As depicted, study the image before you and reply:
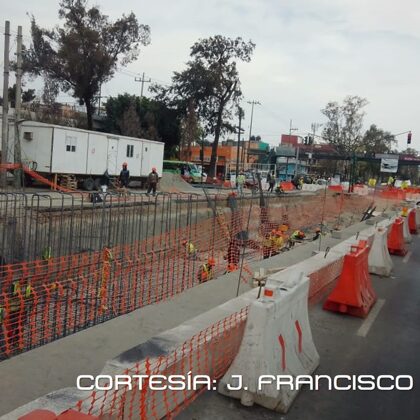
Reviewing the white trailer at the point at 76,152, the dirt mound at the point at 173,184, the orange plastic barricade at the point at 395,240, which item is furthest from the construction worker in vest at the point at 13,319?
the dirt mound at the point at 173,184

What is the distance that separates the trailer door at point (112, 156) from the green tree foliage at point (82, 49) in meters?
13.4

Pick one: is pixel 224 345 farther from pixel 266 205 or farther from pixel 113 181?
pixel 113 181

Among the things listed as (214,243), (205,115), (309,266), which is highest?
(205,115)

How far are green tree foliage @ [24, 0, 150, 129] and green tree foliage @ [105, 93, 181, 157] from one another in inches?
326

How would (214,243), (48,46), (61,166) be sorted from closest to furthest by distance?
(214,243), (61,166), (48,46)

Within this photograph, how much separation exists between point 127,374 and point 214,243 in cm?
1417

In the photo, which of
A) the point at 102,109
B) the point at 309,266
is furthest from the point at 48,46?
the point at 309,266

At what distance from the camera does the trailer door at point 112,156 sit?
28.7 metres

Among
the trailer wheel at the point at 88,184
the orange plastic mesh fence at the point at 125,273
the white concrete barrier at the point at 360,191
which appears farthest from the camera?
the white concrete barrier at the point at 360,191

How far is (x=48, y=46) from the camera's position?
40469 mm

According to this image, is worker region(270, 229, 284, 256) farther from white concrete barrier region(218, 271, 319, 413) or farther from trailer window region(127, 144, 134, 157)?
trailer window region(127, 144, 134, 157)

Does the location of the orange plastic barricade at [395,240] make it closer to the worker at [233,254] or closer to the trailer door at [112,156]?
the worker at [233,254]

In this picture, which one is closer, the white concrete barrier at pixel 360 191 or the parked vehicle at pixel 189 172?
the white concrete barrier at pixel 360 191

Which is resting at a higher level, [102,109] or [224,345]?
[102,109]
